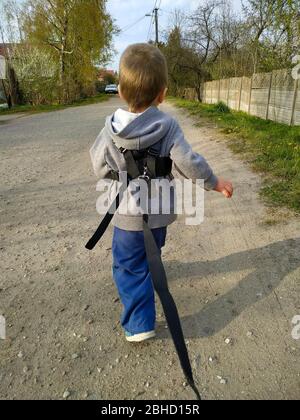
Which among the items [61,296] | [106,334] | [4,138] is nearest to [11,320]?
[61,296]

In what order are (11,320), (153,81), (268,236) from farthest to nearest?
1. (268,236)
2. (11,320)
3. (153,81)

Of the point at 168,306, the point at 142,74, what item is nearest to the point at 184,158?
the point at 142,74

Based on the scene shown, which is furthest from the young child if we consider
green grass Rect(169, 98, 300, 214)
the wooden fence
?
the wooden fence

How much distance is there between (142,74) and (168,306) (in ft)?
3.40

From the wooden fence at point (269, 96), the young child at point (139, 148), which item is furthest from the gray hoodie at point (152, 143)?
the wooden fence at point (269, 96)

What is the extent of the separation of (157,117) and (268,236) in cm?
173

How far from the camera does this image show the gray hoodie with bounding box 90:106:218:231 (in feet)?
5.32

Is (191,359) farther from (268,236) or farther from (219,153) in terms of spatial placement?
(219,153)

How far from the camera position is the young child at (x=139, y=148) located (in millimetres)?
1593

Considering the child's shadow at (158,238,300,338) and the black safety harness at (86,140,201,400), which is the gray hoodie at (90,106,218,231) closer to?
the black safety harness at (86,140,201,400)

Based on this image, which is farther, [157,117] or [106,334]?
[106,334]

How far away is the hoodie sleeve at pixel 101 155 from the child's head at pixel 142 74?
0.80 feet

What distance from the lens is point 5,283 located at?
8.02 feet

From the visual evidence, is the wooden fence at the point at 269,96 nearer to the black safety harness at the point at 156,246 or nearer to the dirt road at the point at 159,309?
the dirt road at the point at 159,309
